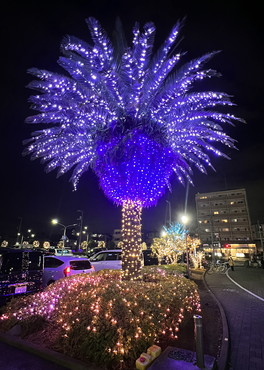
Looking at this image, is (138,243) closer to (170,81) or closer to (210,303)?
(210,303)

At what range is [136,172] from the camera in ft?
24.0

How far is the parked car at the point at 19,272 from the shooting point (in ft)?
21.3

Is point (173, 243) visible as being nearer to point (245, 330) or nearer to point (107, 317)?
point (245, 330)

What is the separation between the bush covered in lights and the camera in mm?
3807

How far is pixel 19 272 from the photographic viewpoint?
22.8ft

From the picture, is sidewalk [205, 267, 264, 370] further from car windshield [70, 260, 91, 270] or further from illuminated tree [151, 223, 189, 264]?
illuminated tree [151, 223, 189, 264]

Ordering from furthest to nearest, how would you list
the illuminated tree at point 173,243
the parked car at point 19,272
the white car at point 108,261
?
1. the illuminated tree at point 173,243
2. the white car at point 108,261
3. the parked car at point 19,272

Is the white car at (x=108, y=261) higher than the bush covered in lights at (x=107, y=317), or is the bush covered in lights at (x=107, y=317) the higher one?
the white car at (x=108, y=261)

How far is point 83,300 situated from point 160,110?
6787 mm

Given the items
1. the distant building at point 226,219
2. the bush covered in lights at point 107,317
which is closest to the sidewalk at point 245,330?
the bush covered in lights at point 107,317

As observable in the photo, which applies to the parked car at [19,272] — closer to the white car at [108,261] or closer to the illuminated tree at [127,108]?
the illuminated tree at [127,108]

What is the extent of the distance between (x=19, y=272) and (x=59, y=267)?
141 inches

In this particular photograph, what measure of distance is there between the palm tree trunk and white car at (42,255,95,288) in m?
4.11

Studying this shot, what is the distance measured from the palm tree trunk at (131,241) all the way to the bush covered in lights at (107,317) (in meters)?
1.35
